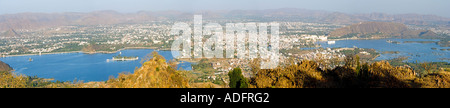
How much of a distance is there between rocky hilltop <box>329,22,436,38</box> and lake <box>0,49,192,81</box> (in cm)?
2736

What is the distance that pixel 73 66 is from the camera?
23.3 m

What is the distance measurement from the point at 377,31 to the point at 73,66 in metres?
41.9

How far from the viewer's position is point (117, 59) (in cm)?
2484

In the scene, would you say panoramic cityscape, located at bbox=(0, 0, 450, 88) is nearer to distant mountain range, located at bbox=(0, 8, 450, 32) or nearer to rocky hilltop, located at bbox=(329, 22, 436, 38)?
rocky hilltop, located at bbox=(329, 22, 436, 38)

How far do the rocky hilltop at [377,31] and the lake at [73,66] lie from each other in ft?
89.8

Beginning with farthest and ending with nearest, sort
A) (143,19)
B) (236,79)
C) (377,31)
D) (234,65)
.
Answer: (143,19), (377,31), (234,65), (236,79)

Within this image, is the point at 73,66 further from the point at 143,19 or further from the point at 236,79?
the point at 143,19

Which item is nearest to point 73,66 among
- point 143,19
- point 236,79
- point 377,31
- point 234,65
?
point 234,65

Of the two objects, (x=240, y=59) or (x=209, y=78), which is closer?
(x=209, y=78)

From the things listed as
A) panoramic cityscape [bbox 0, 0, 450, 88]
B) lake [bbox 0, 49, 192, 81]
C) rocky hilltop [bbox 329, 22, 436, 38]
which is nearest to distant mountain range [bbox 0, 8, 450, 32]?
rocky hilltop [bbox 329, 22, 436, 38]
